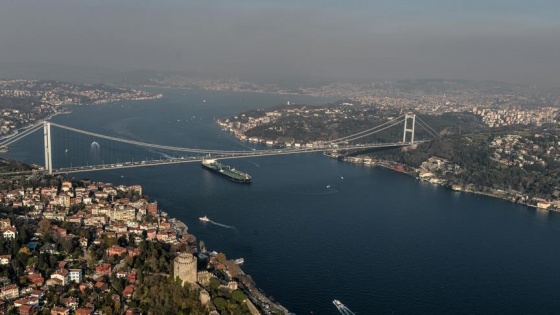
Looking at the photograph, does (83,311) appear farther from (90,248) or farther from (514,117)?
(514,117)

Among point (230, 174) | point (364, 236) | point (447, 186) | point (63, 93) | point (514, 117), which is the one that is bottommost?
point (447, 186)

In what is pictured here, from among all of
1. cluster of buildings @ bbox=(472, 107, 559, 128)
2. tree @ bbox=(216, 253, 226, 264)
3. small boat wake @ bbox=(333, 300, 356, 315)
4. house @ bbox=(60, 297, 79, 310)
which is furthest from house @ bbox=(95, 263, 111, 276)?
cluster of buildings @ bbox=(472, 107, 559, 128)

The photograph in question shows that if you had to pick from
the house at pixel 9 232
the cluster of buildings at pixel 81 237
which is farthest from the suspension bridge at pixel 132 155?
the house at pixel 9 232

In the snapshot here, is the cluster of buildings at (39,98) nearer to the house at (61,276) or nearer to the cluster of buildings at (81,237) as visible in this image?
the cluster of buildings at (81,237)

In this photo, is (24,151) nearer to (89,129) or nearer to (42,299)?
(89,129)

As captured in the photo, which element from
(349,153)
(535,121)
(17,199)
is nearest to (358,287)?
(17,199)

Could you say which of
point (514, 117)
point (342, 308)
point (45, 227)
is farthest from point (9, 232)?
point (514, 117)
